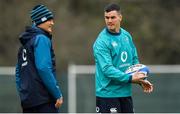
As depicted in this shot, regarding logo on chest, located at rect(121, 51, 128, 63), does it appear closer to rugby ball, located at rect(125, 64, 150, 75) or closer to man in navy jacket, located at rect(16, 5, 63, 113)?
rugby ball, located at rect(125, 64, 150, 75)

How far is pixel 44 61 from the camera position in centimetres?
966

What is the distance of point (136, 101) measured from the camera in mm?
18906

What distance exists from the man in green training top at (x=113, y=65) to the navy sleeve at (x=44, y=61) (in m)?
0.74

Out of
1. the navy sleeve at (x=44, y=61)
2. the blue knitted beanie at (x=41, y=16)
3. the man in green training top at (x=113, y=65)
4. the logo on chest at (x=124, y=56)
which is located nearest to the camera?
the navy sleeve at (x=44, y=61)

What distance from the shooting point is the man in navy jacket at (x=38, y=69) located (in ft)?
31.8

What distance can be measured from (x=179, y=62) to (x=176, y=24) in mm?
2704

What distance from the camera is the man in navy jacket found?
970 centimetres

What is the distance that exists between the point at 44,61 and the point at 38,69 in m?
0.12

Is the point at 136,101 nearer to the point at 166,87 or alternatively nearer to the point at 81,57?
the point at 166,87

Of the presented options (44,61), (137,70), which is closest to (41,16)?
(44,61)

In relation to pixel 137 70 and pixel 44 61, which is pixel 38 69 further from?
pixel 137 70

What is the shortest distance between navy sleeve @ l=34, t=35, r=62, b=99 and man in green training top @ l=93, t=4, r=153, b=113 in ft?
2.43

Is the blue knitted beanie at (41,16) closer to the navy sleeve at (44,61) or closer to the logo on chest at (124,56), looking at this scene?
the navy sleeve at (44,61)

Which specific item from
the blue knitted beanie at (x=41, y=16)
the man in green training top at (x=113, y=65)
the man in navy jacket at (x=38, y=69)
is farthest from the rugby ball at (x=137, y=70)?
the blue knitted beanie at (x=41, y=16)
